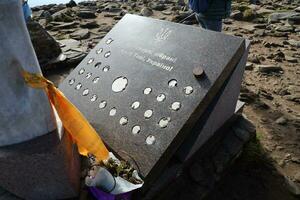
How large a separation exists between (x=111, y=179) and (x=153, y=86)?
2.95 ft

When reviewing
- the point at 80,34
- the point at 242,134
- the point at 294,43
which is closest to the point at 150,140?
the point at 242,134

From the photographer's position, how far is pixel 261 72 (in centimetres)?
526

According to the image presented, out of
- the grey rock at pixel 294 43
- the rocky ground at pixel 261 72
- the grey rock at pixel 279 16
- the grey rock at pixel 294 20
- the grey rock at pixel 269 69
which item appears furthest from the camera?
the grey rock at pixel 279 16

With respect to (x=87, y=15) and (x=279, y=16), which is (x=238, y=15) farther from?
(x=87, y=15)

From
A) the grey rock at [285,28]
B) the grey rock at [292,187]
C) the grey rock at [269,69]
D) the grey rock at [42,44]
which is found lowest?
the grey rock at [285,28]

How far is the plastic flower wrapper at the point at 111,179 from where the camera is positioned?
227 centimetres

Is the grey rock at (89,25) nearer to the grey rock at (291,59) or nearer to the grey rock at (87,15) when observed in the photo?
the grey rock at (87,15)

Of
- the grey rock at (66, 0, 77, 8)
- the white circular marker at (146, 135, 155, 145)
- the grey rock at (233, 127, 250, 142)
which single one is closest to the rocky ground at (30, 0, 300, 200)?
the grey rock at (233, 127, 250, 142)

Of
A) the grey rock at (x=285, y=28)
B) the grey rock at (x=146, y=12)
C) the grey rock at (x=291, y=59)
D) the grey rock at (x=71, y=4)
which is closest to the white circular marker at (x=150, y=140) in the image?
the grey rock at (x=291, y=59)

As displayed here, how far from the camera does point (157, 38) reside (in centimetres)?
316

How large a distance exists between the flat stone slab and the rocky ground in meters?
0.86

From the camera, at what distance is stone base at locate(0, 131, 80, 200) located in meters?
2.14

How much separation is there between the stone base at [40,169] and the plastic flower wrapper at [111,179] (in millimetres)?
161

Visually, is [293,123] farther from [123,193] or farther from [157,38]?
[123,193]
